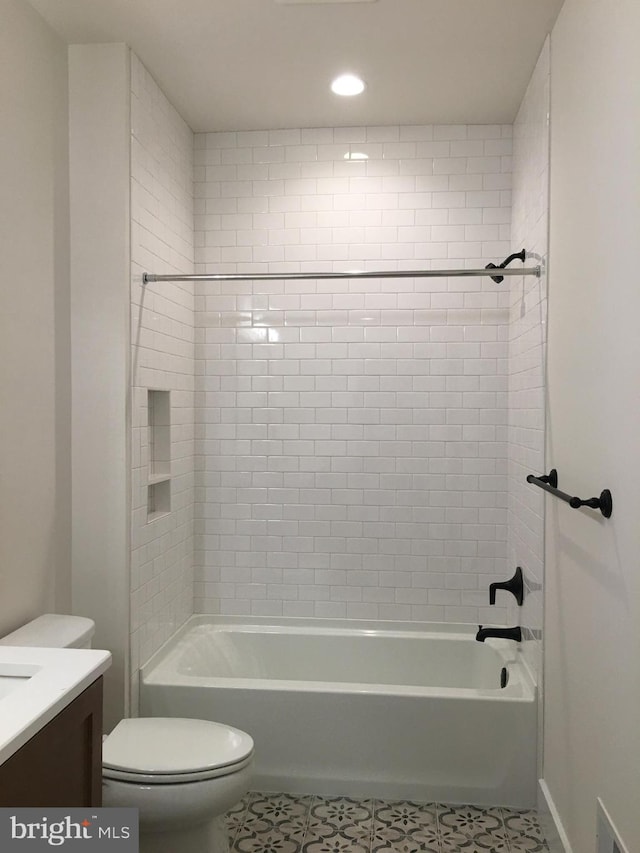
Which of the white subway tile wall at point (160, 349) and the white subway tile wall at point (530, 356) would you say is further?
the white subway tile wall at point (160, 349)

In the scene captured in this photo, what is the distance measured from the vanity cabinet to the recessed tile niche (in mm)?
1485

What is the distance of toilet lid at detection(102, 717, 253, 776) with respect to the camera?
202 centimetres

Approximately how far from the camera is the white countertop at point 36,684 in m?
1.26

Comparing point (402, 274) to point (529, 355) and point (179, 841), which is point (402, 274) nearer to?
point (529, 355)

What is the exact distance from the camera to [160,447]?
306 centimetres

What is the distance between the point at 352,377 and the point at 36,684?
2151mm

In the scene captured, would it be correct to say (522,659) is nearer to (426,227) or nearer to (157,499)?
(157,499)

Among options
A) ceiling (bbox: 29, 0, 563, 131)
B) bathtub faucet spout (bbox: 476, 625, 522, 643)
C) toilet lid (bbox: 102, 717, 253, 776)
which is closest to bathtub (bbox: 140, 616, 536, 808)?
bathtub faucet spout (bbox: 476, 625, 522, 643)

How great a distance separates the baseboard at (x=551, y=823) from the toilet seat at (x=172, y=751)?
3.29 feet

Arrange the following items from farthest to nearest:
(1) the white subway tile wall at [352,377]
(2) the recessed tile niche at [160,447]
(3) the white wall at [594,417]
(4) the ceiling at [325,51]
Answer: (1) the white subway tile wall at [352,377]
(2) the recessed tile niche at [160,447]
(4) the ceiling at [325,51]
(3) the white wall at [594,417]

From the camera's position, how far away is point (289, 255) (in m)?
3.35

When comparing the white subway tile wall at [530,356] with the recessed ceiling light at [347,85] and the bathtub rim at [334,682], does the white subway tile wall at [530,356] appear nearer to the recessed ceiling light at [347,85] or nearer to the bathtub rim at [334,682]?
the bathtub rim at [334,682]

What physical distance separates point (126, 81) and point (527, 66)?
4.99ft

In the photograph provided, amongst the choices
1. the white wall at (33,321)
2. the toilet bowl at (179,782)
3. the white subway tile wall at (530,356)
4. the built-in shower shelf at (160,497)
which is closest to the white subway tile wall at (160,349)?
the built-in shower shelf at (160,497)
